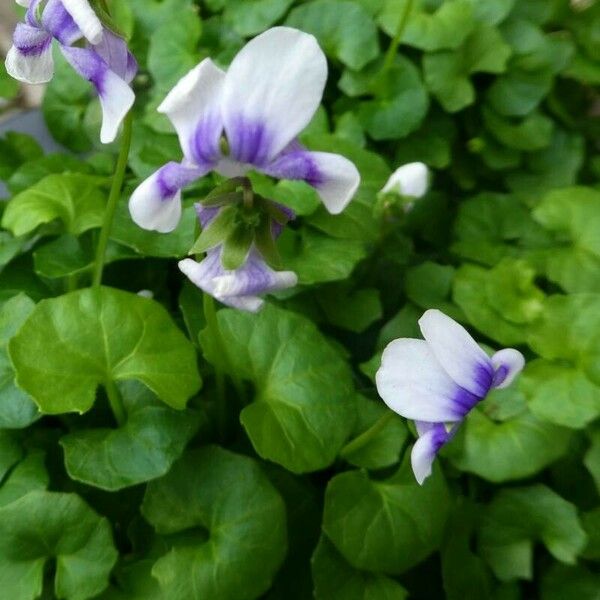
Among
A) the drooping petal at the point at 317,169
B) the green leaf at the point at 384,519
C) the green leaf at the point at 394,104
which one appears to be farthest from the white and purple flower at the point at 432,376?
the green leaf at the point at 394,104

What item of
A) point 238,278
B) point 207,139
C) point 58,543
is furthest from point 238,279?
point 58,543

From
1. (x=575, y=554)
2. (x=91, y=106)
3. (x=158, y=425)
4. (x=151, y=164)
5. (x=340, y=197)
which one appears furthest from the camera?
(x=91, y=106)

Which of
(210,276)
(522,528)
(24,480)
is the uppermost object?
(210,276)

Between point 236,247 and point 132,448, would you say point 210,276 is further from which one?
point 132,448

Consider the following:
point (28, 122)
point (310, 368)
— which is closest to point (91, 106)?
point (28, 122)

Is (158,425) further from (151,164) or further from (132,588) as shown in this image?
(151,164)

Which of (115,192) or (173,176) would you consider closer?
(173,176)
